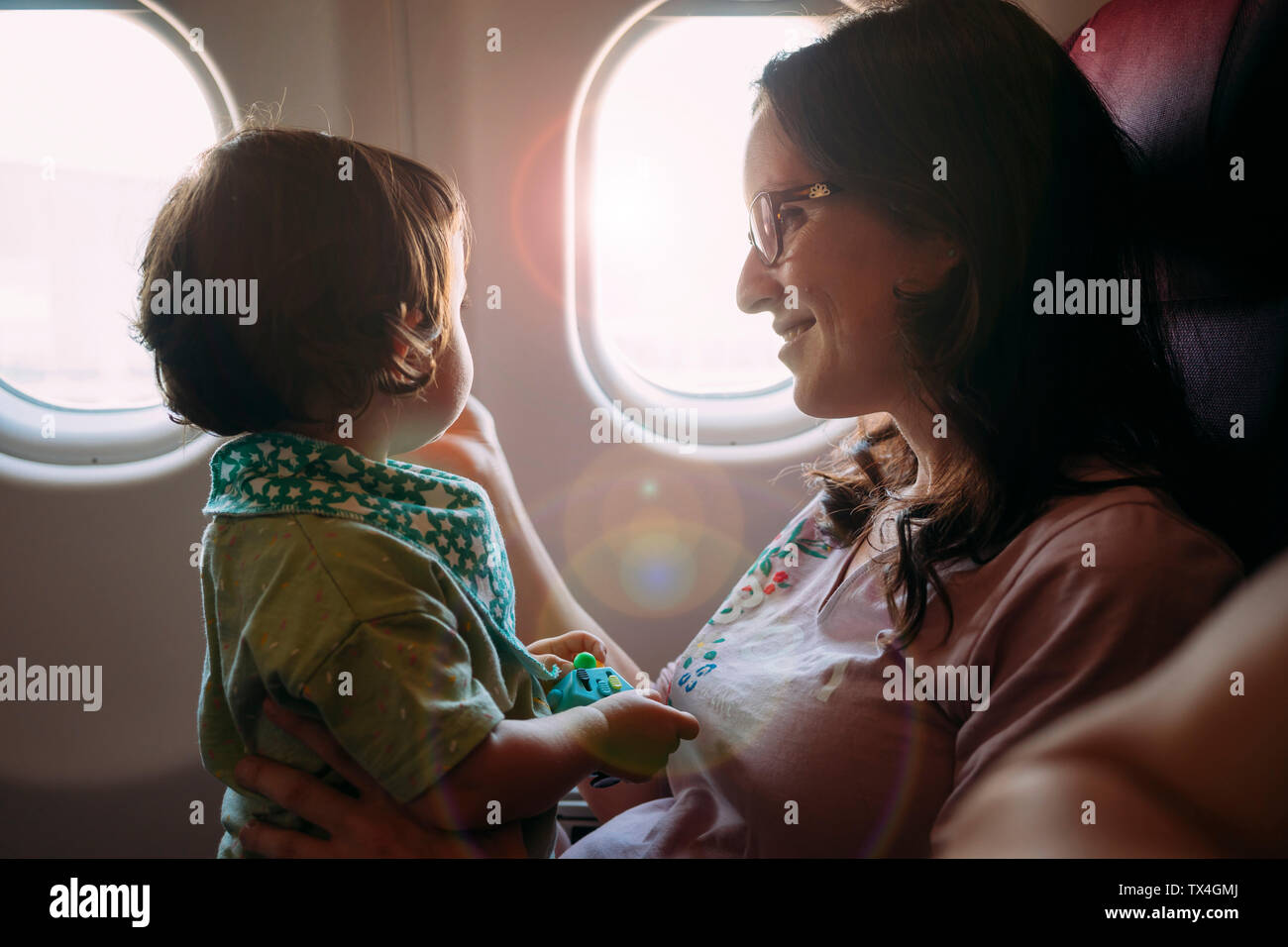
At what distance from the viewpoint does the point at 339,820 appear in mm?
863

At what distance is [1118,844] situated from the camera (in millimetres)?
684

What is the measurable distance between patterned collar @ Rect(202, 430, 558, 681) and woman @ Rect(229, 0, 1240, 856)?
0.25 meters

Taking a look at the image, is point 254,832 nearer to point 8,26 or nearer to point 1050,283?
point 1050,283

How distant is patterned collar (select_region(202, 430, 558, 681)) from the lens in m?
0.87

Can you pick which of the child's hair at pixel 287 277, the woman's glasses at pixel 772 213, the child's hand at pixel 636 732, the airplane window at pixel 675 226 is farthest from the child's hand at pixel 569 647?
the airplane window at pixel 675 226

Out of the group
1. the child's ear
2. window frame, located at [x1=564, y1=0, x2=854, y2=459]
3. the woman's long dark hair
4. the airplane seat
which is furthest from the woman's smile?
window frame, located at [x1=564, y1=0, x2=854, y2=459]

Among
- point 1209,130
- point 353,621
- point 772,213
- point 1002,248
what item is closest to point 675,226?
point 772,213

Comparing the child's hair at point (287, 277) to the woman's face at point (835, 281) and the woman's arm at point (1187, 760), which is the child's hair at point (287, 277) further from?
the woman's arm at point (1187, 760)

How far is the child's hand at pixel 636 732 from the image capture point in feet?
2.97

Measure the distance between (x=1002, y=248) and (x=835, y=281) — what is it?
219 millimetres

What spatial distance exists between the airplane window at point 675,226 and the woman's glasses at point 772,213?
63 centimetres

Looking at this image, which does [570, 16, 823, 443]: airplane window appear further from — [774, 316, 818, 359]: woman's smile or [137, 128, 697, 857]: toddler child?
[137, 128, 697, 857]: toddler child

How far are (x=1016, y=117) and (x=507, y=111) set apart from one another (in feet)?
3.67
